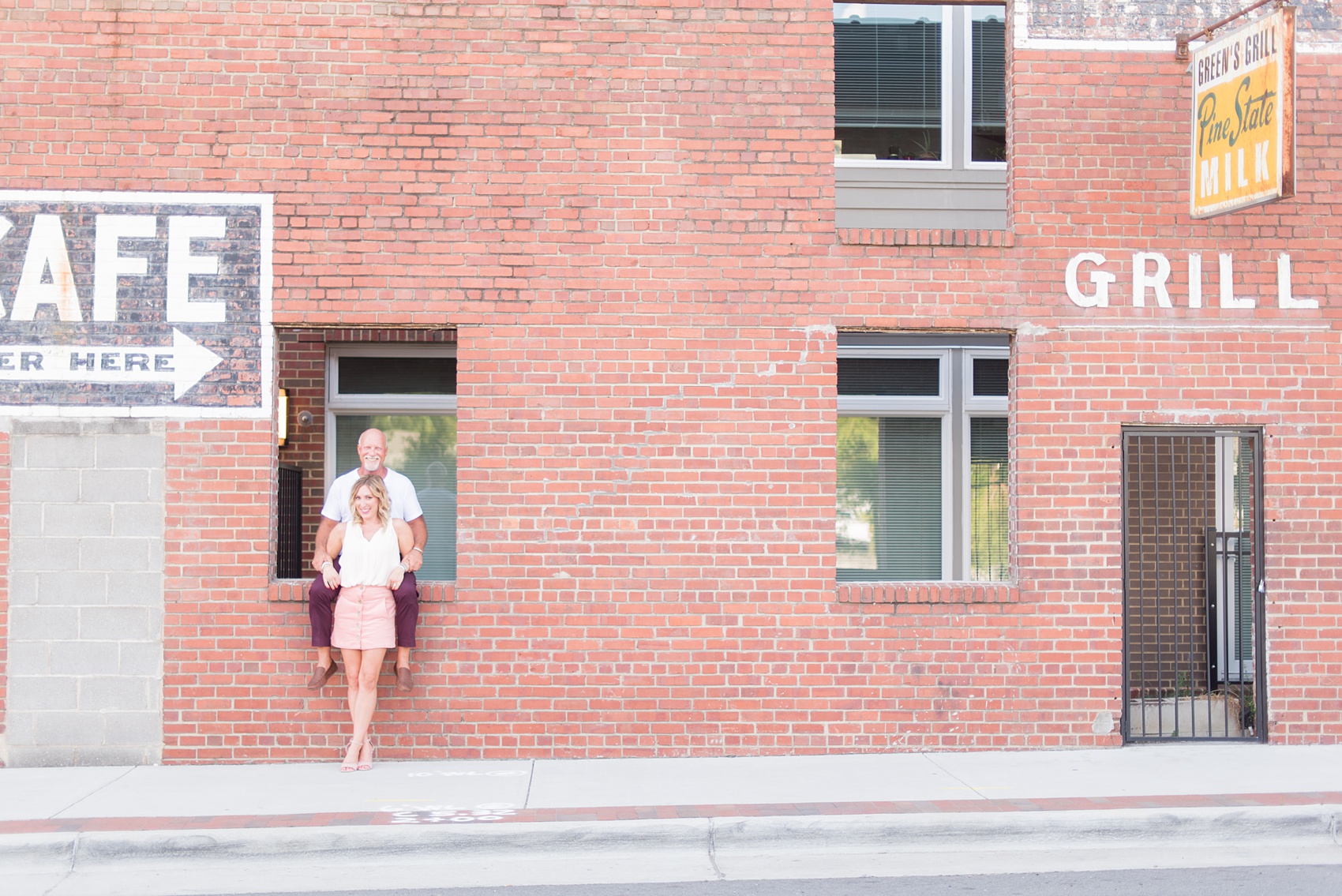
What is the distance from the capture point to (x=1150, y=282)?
325 inches

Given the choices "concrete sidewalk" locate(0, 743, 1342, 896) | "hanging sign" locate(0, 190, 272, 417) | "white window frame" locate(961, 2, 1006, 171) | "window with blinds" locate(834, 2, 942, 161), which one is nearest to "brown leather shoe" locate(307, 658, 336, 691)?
"concrete sidewalk" locate(0, 743, 1342, 896)

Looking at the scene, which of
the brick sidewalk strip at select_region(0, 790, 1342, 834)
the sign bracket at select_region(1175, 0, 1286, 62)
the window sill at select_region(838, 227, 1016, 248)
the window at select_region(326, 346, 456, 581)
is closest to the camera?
the brick sidewalk strip at select_region(0, 790, 1342, 834)

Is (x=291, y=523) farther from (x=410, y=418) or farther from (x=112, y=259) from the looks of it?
(x=112, y=259)

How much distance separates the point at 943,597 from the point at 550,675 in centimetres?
261

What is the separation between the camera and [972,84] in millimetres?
11383

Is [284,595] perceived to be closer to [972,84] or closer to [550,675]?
[550,675]

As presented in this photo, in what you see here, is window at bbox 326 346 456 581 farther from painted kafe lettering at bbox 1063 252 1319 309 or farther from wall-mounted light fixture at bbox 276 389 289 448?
painted kafe lettering at bbox 1063 252 1319 309

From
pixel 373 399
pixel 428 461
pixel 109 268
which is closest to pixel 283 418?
pixel 373 399

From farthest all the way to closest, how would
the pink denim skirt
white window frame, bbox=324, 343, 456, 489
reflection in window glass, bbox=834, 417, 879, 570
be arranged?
reflection in window glass, bbox=834, 417, 879, 570 < white window frame, bbox=324, 343, 456, 489 < the pink denim skirt

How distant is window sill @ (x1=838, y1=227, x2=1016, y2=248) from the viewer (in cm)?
814

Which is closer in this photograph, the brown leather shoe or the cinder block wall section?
the brown leather shoe

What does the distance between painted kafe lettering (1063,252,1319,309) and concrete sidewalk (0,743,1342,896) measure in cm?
305

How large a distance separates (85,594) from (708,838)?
4.36m

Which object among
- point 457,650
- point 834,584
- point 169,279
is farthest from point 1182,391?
point 169,279
